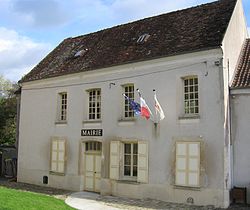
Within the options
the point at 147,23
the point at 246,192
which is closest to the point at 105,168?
the point at 246,192

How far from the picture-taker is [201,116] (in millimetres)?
14398

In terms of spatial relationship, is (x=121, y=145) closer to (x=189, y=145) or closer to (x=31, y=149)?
(x=189, y=145)

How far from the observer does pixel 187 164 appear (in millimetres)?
14469

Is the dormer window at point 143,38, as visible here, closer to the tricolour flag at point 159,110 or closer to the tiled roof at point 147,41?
the tiled roof at point 147,41

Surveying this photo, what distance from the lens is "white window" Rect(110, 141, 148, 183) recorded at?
51.9ft

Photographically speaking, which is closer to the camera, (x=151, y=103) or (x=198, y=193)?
(x=198, y=193)

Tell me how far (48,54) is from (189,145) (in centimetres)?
1301

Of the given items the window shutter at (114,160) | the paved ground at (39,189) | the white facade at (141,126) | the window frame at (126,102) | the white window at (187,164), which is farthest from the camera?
the paved ground at (39,189)

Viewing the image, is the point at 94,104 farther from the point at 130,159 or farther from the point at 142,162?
the point at 142,162

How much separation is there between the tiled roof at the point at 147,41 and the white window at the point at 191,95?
126 centimetres

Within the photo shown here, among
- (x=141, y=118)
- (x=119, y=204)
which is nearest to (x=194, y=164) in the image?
(x=141, y=118)

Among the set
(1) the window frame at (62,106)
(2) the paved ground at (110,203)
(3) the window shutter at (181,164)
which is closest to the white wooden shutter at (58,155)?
(1) the window frame at (62,106)

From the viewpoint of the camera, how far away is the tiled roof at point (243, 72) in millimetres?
14930

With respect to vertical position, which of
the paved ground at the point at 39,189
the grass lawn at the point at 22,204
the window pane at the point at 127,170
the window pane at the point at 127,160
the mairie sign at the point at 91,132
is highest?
the mairie sign at the point at 91,132
